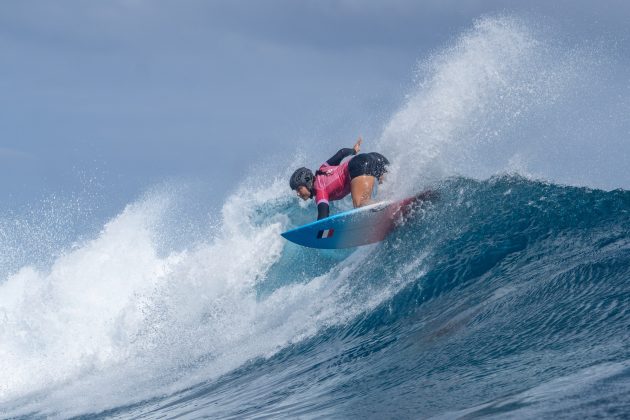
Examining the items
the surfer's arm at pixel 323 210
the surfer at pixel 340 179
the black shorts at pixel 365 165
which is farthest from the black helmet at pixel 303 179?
the black shorts at pixel 365 165

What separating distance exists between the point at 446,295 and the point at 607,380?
396cm

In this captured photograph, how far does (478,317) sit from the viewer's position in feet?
19.3

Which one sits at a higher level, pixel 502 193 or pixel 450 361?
pixel 502 193

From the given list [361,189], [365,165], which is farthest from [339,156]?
[361,189]

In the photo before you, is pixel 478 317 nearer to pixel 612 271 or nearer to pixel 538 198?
pixel 612 271

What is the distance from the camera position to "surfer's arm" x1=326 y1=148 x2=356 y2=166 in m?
9.91

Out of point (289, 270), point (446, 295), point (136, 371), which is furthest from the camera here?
point (289, 270)

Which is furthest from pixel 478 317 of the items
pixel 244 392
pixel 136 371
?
pixel 136 371

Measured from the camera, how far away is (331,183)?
31.9 ft

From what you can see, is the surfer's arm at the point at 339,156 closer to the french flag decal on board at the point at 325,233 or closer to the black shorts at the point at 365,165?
the black shorts at the point at 365,165

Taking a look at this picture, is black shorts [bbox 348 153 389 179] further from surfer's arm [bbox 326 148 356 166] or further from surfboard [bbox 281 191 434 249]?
surfboard [bbox 281 191 434 249]

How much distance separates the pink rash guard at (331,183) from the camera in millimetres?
9617

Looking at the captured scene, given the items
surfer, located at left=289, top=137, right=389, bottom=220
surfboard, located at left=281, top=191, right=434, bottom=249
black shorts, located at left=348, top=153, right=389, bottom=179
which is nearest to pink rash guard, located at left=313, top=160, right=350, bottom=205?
surfer, located at left=289, top=137, right=389, bottom=220

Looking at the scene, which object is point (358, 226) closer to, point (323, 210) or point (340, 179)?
point (323, 210)
